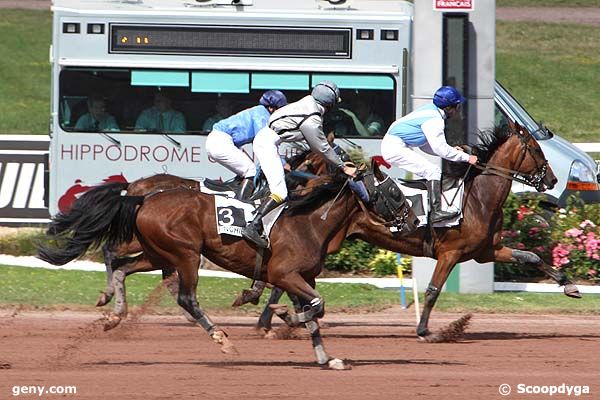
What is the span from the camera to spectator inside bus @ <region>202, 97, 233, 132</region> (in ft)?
61.3

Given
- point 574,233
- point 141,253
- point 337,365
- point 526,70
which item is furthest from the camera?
point 526,70

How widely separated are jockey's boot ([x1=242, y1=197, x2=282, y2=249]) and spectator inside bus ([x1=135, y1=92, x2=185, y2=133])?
7.68m

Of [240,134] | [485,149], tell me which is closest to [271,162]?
[240,134]

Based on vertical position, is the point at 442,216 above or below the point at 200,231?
below

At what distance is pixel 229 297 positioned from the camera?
16.2m

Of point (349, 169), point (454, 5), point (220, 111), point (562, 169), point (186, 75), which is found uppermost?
point (454, 5)

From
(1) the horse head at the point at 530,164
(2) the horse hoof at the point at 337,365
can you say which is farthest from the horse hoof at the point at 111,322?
(1) the horse head at the point at 530,164

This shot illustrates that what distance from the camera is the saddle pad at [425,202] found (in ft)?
42.8

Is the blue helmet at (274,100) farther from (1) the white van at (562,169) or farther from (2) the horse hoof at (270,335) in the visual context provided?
(1) the white van at (562,169)

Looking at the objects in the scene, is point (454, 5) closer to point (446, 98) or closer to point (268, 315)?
point (446, 98)

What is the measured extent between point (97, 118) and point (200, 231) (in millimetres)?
7699

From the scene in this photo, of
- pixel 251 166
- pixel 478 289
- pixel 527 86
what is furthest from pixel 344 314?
pixel 527 86

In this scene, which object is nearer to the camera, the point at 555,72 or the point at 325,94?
the point at 325,94

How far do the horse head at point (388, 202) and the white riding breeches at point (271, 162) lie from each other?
Answer: 812 millimetres
